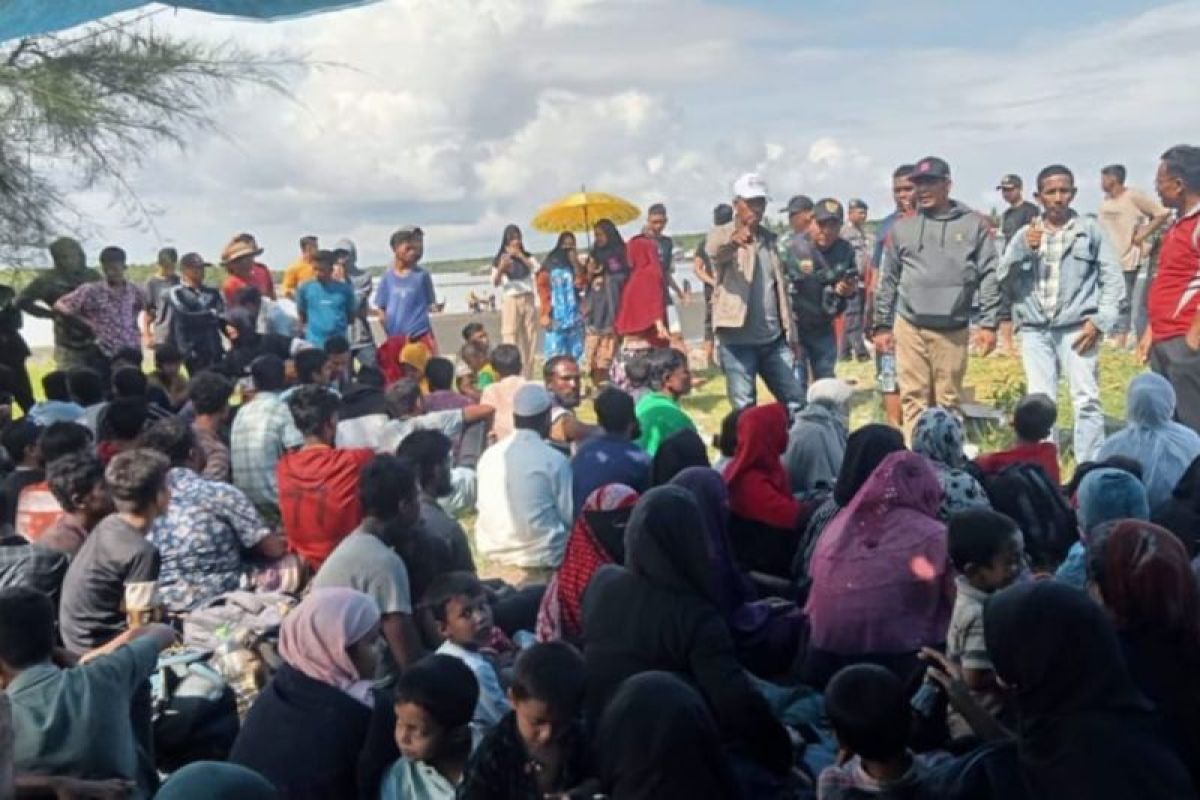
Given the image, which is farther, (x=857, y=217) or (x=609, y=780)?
(x=857, y=217)

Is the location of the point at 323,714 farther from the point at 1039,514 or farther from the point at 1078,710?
the point at 1039,514

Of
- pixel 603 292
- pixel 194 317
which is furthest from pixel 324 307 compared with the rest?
pixel 603 292

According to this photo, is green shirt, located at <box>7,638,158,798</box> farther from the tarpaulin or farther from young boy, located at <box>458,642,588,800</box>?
the tarpaulin

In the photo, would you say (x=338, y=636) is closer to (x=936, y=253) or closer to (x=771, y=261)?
(x=936, y=253)

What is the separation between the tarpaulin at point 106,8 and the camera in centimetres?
255

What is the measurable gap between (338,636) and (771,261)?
5560 mm

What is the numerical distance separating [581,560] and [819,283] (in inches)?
192

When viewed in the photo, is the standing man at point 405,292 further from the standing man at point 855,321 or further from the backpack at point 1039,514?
the backpack at point 1039,514

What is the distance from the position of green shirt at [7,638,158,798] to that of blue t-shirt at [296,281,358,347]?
22.8ft

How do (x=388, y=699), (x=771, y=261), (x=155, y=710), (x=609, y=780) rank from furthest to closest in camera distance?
(x=771, y=261) → (x=155, y=710) → (x=388, y=699) → (x=609, y=780)

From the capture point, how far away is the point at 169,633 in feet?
12.2

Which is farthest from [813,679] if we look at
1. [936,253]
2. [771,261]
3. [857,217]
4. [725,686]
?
[857,217]

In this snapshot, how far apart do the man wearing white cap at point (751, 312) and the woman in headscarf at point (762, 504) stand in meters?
2.93

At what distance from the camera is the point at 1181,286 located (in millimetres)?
6574
